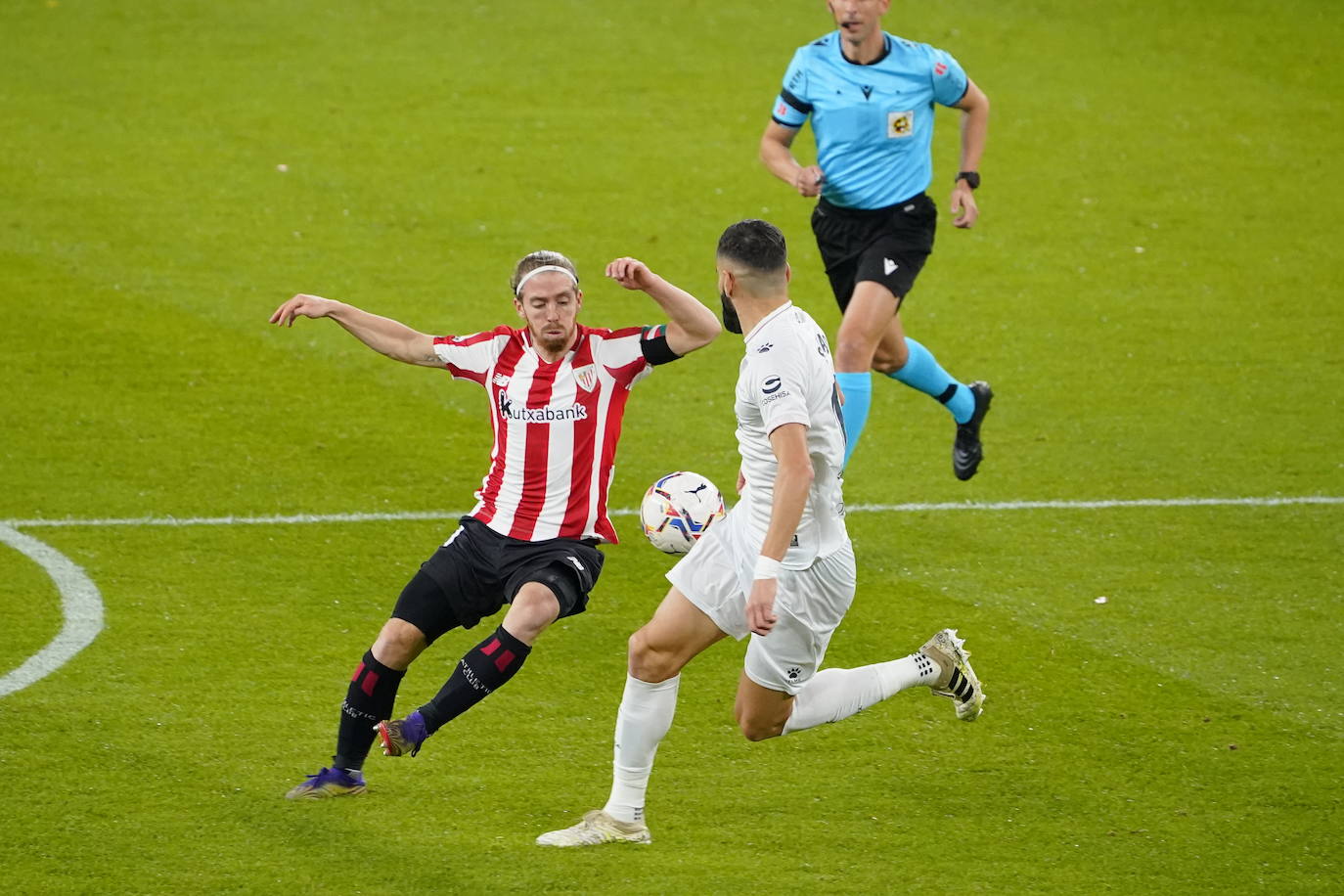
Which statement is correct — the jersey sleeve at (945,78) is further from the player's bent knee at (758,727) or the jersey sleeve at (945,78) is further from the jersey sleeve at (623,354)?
the player's bent knee at (758,727)

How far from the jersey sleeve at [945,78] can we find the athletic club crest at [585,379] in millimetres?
3271

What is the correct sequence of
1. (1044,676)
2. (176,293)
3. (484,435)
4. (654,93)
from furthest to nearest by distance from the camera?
(654,93)
(176,293)
(484,435)
(1044,676)

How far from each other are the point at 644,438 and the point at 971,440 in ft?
6.63

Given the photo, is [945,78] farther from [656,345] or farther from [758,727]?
[758,727]

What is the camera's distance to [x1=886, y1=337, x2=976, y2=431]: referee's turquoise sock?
8977 mm

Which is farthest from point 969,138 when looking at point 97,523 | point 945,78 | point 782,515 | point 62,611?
point 62,611

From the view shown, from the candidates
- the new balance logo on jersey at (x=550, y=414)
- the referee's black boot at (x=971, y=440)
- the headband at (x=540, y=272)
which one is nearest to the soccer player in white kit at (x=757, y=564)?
the headband at (x=540, y=272)

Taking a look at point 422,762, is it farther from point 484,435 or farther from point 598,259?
point 598,259

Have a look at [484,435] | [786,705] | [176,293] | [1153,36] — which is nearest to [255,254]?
[176,293]

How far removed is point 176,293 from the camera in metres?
12.0

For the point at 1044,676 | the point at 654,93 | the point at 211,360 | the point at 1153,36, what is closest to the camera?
the point at 1044,676

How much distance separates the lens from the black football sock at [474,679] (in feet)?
19.2

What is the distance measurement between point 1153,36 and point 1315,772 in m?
12.8

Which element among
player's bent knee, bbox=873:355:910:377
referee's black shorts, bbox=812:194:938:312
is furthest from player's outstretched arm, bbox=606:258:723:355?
player's bent knee, bbox=873:355:910:377
